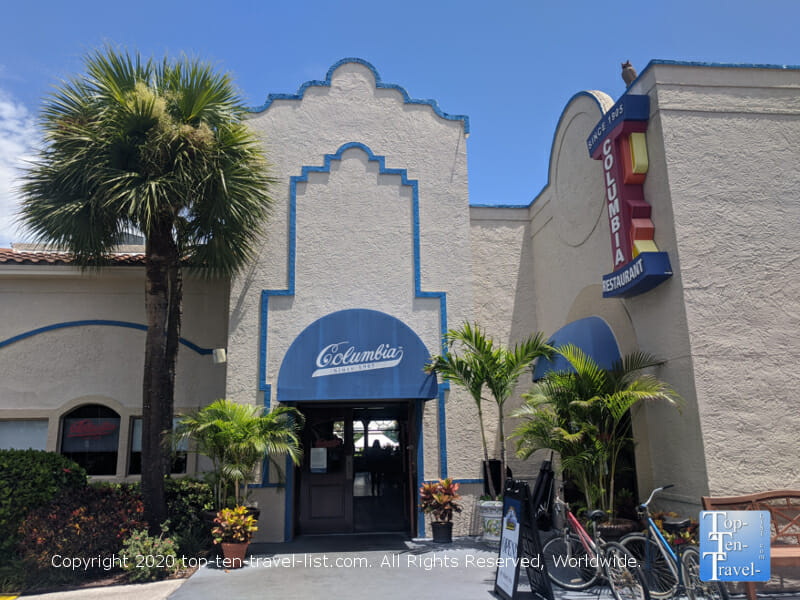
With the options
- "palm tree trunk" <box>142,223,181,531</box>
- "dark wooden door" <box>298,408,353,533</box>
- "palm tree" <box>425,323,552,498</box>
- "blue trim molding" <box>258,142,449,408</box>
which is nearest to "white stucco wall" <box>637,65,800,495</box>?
"palm tree" <box>425,323,552,498</box>

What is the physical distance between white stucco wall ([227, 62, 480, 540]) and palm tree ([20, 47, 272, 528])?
3.98 feet

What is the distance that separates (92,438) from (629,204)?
35.2ft

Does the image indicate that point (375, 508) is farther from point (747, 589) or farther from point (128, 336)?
point (747, 589)

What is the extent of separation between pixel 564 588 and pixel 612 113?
6852 millimetres

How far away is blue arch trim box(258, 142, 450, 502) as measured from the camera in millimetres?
10859

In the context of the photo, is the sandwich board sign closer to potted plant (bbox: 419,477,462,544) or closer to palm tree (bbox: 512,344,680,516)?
palm tree (bbox: 512,344,680,516)

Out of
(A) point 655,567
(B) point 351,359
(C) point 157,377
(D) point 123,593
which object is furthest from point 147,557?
(A) point 655,567

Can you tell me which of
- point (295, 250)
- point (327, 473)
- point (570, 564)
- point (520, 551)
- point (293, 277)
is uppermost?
point (295, 250)

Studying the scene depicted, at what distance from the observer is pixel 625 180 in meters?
8.98

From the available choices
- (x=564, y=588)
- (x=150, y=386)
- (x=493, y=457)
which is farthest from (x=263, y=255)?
(x=564, y=588)

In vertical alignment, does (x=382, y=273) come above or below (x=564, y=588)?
above

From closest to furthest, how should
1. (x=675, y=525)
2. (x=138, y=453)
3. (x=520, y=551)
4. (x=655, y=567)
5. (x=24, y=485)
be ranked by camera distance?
(x=675, y=525) < (x=520, y=551) < (x=655, y=567) < (x=24, y=485) < (x=138, y=453)

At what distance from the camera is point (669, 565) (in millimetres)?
6375

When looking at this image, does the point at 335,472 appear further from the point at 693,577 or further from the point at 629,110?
the point at 629,110
